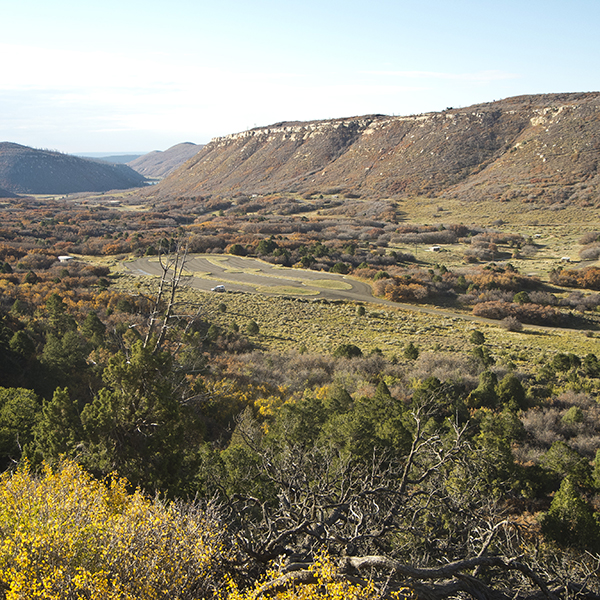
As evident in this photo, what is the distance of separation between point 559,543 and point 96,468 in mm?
10285

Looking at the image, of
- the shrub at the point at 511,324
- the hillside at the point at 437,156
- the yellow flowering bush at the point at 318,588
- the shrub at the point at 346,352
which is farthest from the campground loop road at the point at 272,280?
the hillside at the point at 437,156

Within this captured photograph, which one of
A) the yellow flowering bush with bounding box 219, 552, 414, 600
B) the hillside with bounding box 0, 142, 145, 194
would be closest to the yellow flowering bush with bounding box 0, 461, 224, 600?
the yellow flowering bush with bounding box 219, 552, 414, 600

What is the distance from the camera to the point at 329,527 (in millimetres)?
6266

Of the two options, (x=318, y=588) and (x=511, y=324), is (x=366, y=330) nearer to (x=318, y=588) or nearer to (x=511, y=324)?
(x=511, y=324)

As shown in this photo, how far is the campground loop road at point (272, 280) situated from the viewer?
4348cm

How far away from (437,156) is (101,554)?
120m

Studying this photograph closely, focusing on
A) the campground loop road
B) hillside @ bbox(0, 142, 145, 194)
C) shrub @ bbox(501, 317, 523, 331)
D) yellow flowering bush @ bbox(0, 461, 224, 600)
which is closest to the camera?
yellow flowering bush @ bbox(0, 461, 224, 600)

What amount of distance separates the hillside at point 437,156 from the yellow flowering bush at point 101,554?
9132cm

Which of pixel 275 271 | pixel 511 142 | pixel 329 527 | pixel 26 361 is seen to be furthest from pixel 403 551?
pixel 511 142

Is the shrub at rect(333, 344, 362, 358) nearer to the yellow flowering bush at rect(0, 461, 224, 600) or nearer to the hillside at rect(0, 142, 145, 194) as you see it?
the yellow flowering bush at rect(0, 461, 224, 600)

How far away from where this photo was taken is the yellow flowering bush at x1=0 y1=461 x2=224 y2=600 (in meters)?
5.08

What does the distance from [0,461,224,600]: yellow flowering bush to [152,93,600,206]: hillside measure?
91.3 metres

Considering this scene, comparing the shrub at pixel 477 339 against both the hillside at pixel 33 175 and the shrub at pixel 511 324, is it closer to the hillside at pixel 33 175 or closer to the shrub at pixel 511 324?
the shrub at pixel 511 324

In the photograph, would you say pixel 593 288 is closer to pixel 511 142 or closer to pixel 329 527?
pixel 329 527
